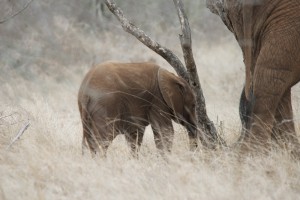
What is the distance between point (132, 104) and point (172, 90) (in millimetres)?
472

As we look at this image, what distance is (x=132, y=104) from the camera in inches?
260

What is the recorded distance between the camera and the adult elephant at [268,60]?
4941mm

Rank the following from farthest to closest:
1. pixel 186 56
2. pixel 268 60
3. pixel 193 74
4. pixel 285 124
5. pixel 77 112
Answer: pixel 77 112
pixel 193 74
pixel 186 56
pixel 285 124
pixel 268 60

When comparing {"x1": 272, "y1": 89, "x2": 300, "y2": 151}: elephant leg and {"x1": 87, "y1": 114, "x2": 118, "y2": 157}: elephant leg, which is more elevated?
{"x1": 272, "y1": 89, "x2": 300, "y2": 151}: elephant leg

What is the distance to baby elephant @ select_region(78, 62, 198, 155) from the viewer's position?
642 centimetres

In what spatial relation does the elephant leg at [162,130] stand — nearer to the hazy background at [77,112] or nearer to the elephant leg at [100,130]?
the hazy background at [77,112]

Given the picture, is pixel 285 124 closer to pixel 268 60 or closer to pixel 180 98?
pixel 268 60

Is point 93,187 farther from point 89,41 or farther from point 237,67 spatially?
point 89,41

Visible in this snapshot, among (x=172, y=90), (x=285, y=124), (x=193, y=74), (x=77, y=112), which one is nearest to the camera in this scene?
(x=285, y=124)

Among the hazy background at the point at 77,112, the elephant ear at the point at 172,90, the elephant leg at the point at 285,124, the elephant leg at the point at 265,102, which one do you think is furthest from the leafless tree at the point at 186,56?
the elephant leg at the point at 265,102

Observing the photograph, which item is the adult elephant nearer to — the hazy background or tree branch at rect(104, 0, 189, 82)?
the hazy background

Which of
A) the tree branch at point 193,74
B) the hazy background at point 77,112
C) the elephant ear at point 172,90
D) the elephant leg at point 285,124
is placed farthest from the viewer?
the elephant ear at point 172,90

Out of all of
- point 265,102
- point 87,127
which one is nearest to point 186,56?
point 87,127

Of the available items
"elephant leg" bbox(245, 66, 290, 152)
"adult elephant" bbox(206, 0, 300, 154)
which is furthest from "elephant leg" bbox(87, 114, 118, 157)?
"elephant leg" bbox(245, 66, 290, 152)
